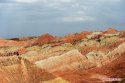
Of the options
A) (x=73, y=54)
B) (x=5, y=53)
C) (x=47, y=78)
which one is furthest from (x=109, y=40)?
(x=47, y=78)

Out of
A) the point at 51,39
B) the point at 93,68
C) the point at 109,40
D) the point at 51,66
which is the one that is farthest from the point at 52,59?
the point at 51,39

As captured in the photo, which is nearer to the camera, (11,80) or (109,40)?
(11,80)

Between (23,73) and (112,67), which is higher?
(23,73)

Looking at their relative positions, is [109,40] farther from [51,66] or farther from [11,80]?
[11,80]

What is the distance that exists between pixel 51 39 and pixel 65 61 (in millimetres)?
48767

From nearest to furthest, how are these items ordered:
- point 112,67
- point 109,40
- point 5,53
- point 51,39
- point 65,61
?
point 112,67
point 65,61
point 109,40
point 5,53
point 51,39

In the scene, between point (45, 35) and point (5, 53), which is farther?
point (45, 35)

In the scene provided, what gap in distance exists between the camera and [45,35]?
12738 cm

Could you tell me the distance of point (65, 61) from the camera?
7675 centimetres

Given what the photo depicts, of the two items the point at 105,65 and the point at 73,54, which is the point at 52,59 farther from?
the point at 105,65

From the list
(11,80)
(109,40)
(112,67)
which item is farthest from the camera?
(109,40)

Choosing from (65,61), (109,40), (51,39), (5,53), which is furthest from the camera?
(51,39)

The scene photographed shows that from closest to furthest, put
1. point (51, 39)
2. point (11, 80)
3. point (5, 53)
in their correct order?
point (11, 80) → point (5, 53) → point (51, 39)

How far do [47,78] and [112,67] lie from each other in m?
29.5
